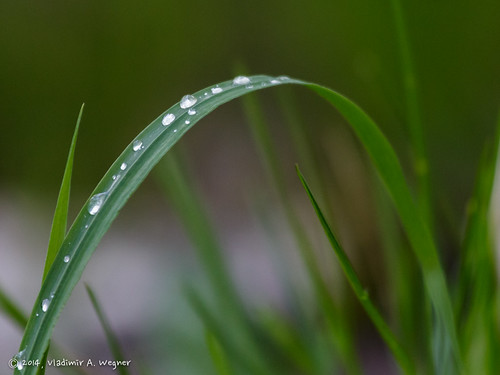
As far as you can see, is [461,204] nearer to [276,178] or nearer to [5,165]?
[276,178]

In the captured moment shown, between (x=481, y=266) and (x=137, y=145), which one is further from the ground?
(x=137, y=145)

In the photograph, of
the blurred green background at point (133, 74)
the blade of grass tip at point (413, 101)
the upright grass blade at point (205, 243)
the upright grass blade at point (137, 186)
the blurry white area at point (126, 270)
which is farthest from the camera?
the blurred green background at point (133, 74)

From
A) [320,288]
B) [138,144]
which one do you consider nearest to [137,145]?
[138,144]

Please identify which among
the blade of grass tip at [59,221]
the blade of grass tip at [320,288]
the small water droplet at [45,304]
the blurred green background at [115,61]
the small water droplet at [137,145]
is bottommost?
the blade of grass tip at [320,288]

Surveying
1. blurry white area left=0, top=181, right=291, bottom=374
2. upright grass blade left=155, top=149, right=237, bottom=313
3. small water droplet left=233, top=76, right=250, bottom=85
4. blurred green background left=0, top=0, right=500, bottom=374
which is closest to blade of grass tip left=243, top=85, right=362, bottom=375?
upright grass blade left=155, top=149, right=237, bottom=313

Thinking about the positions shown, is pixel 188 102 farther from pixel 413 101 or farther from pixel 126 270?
pixel 126 270

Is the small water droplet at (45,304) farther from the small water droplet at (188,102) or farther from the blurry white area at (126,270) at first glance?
the blurry white area at (126,270)

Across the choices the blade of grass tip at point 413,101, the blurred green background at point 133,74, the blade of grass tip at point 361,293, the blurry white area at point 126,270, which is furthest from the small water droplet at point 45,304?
the blurred green background at point 133,74
